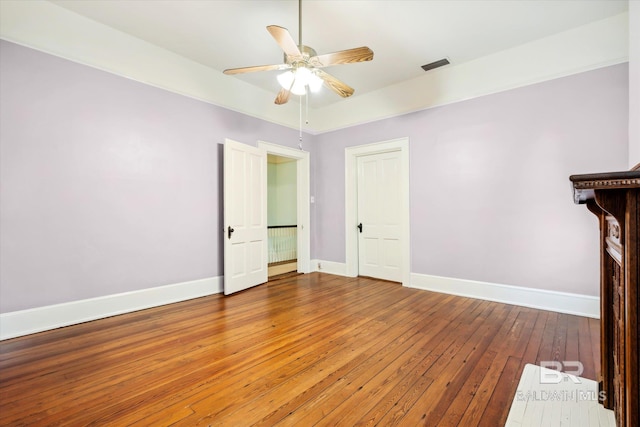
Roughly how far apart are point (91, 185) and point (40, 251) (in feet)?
2.62

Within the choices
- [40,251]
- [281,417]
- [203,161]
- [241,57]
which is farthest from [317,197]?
[281,417]

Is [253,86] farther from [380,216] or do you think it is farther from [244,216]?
[380,216]

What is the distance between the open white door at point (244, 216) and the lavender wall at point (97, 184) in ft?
0.71

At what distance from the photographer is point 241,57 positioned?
3875mm

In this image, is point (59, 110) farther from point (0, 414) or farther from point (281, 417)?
point (281, 417)

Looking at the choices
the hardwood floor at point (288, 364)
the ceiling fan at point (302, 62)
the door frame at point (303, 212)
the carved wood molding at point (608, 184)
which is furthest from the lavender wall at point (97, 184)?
the carved wood molding at point (608, 184)

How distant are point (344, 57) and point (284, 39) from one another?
1.75 ft

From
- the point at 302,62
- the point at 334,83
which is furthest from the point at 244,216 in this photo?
the point at 302,62

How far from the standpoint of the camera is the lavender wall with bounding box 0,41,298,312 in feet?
9.00

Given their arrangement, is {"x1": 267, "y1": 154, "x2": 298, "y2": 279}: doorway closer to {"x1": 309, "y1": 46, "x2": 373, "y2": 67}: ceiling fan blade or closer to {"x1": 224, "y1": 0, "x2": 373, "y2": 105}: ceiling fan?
{"x1": 224, "y1": 0, "x2": 373, "y2": 105}: ceiling fan

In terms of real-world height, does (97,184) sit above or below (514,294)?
above

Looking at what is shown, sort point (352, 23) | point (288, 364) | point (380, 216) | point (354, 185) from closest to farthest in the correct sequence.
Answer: point (288, 364) → point (352, 23) → point (380, 216) → point (354, 185)

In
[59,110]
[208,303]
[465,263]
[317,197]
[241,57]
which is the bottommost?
[208,303]

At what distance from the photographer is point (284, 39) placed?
230cm
